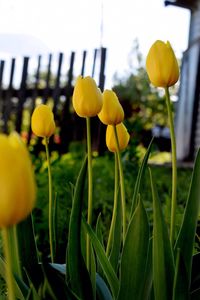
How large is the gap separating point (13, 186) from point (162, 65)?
45 centimetres

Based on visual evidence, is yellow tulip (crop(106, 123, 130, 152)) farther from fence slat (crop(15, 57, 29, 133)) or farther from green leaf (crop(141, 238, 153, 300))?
fence slat (crop(15, 57, 29, 133))

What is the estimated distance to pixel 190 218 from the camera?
0.96m

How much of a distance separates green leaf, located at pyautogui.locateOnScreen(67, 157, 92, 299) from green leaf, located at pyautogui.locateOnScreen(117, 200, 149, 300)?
7cm

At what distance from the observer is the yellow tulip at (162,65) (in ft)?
3.05

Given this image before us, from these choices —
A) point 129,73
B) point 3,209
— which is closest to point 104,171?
point 3,209

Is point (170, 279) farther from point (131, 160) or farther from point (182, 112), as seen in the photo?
point (182, 112)

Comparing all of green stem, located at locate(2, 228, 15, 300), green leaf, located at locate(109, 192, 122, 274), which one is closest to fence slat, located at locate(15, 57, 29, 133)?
green leaf, located at locate(109, 192, 122, 274)

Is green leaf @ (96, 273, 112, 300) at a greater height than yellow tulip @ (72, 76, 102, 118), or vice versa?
yellow tulip @ (72, 76, 102, 118)

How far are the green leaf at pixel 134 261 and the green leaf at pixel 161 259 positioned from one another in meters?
0.02

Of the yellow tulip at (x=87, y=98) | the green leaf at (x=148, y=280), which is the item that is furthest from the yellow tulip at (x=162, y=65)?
the green leaf at (x=148, y=280)

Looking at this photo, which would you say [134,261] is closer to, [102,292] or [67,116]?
[102,292]

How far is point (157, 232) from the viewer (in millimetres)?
917

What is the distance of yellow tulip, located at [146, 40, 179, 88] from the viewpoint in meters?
0.93

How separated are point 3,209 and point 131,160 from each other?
2964 millimetres
